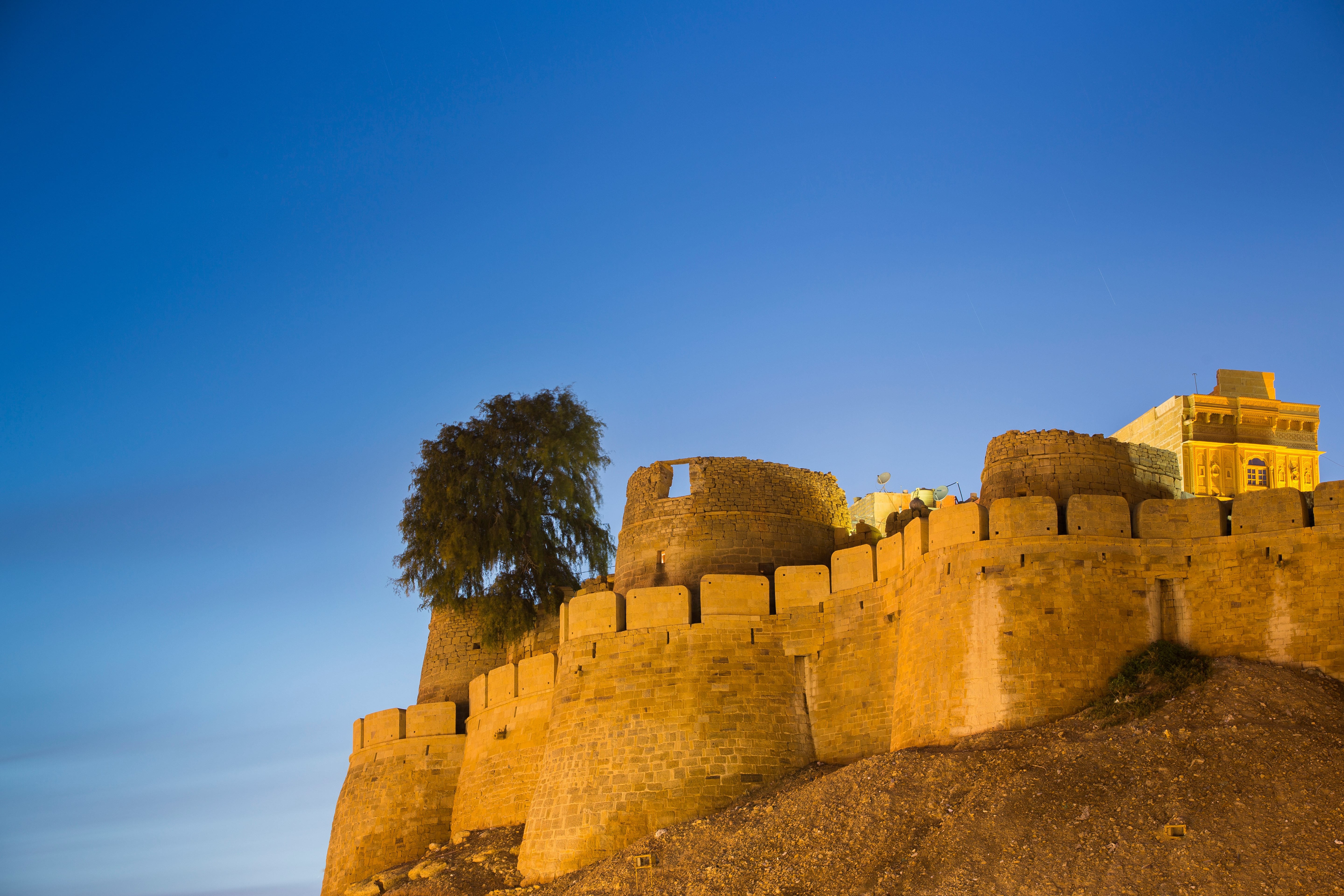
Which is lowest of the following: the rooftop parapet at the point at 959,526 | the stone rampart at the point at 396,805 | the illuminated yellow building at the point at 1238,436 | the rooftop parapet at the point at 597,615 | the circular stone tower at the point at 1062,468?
the stone rampart at the point at 396,805

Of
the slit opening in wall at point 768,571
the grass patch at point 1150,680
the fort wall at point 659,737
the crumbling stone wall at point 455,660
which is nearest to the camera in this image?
the grass patch at point 1150,680

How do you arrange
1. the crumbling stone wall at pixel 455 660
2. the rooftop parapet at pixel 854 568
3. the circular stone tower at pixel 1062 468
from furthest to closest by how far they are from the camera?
the crumbling stone wall at pixel 455 660 → the rooftop parapet at pixel 854 568 → the circular stone tower at pixel 1062 468

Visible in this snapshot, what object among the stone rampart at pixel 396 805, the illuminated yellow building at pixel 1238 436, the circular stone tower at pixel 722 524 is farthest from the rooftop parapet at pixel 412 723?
the illuminated yellow building at pixel 1238 436

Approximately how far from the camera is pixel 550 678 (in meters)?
25.0

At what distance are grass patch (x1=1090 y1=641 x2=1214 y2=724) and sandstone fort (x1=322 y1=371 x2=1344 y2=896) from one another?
0.62ft

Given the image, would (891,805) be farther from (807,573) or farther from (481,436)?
(481,436)

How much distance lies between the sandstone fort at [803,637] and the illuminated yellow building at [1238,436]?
60.7 ft

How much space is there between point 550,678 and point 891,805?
9.01 m

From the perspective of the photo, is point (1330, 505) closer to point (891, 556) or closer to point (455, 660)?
point (891, 556)

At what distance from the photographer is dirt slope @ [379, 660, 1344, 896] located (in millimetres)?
14477

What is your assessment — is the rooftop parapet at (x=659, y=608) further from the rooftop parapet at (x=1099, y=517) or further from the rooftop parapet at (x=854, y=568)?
the rooftop parapet at (x=1099, y=517)

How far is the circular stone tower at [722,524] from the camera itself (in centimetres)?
2428

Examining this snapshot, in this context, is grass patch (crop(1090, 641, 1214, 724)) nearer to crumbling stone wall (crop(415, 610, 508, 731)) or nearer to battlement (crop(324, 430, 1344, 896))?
battlement (crop(324, 430, 1344, 896))

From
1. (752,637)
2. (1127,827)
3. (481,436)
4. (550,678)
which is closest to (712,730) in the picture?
(752,637)
